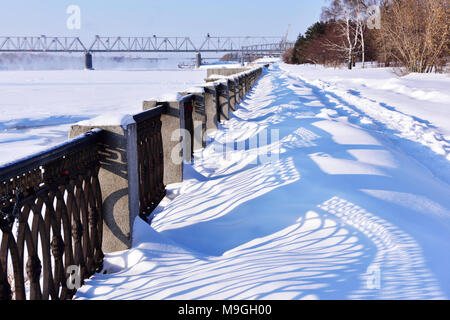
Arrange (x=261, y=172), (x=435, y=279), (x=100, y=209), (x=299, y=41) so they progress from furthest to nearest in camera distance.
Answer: (x=299, y=41)
(x=261, y=172)
(x=100, y=209)
(x=435, y=279)

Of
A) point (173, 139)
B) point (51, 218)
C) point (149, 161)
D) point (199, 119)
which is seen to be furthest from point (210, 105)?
point (51, 218)

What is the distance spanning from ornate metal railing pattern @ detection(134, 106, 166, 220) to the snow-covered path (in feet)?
0.60

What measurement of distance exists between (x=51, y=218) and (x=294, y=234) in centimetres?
214

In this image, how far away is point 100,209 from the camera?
3.70 m

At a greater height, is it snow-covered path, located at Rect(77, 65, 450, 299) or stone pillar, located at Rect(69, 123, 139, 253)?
stone pillar, located at Rect(69, 123, 139, 253)

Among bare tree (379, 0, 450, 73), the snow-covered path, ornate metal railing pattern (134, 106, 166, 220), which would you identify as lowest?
the snow-covered path

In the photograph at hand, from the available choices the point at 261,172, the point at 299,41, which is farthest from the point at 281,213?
the point at 299,41

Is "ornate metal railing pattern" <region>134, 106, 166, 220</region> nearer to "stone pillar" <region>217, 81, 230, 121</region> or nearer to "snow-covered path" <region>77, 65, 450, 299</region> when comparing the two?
"snow-covered path" <region>77, 65, 450, 299</region>

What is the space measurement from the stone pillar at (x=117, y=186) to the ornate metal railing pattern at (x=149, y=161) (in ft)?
2.07

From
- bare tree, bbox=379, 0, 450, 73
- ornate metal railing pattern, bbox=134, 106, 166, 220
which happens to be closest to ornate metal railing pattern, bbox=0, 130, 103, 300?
ornate metal railing pattern, bbox=134, 106, 166, 220

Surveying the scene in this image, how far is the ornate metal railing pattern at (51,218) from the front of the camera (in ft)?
7.46

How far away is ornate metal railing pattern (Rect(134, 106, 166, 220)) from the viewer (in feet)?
15.1
